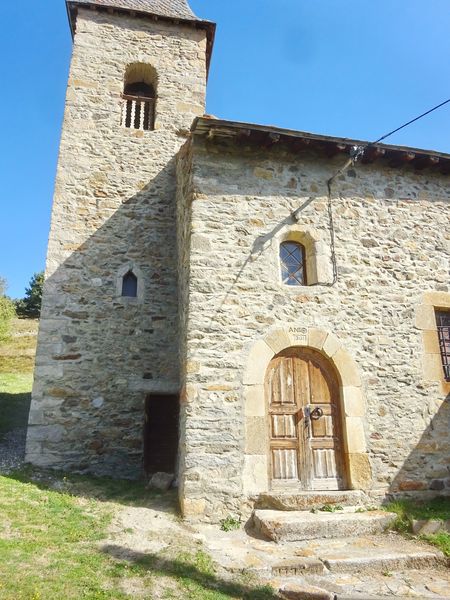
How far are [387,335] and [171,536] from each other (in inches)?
168

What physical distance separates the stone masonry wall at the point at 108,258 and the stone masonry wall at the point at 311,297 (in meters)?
2.40

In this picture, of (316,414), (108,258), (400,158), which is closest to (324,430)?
(316,414)

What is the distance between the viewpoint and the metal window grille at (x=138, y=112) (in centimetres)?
1000

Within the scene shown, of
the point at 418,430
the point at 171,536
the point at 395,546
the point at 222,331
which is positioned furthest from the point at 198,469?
the point at 418,430

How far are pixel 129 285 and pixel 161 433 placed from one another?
298cm

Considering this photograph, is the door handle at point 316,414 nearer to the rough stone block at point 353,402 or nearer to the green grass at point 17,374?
the rough stone block at point 353,402

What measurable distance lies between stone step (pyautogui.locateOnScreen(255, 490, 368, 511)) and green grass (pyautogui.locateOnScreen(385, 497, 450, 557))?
0.62 m

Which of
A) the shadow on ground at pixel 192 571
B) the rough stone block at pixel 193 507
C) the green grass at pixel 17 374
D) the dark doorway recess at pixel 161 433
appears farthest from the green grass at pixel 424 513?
the green grass at pixel 17 374

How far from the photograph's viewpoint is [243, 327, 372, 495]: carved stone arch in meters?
5.83

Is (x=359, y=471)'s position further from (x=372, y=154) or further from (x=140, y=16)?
(x=140, y=16)

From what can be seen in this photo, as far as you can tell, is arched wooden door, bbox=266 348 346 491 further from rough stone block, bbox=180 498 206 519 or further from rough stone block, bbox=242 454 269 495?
rough stone block, bbox=180 498 206 519

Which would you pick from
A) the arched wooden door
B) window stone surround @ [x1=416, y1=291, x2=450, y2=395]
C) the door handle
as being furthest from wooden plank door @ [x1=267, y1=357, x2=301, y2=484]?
window stone surround @ [x1=416, y1=291, x2=450, y2=395]

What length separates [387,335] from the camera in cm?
682

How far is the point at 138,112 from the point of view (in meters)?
10.2
